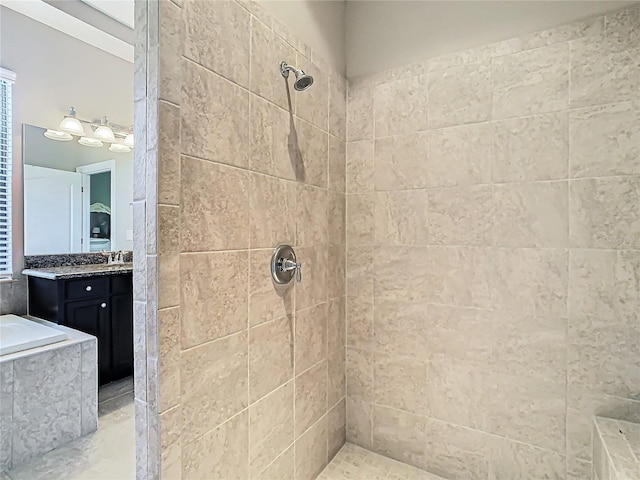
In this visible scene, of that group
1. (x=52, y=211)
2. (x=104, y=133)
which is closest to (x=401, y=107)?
(x=104, y=133)

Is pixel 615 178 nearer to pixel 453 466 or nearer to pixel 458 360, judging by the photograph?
pixel 458 360

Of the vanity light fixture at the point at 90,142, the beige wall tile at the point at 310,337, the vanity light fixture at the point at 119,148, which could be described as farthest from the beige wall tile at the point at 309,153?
the vanity light fixture at the point at 90,142

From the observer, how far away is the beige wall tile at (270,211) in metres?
1.17

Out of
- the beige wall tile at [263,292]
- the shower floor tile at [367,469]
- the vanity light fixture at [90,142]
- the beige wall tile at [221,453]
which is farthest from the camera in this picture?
the vanity light fixture at [90,142]

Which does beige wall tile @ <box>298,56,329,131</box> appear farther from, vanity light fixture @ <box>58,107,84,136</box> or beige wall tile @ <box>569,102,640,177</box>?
vanity light fixture @ <box>58,107,84,136</box>

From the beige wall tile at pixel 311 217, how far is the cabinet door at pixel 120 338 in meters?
1.58

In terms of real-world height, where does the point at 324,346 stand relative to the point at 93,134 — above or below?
below

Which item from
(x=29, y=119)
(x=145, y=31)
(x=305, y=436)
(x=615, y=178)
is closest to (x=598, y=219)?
(x=615, y=178)

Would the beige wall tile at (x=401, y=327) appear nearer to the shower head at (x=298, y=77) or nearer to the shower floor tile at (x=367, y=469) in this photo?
the shower floor tile at (x=367, y=469)

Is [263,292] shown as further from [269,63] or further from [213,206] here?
[269,63]

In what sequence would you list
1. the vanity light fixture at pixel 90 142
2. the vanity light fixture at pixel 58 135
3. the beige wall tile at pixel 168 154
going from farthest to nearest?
the vanity light fixture at pixel 90 142, the vanity light fixture at pixel 58 135, the beige wall tile at pixel 168 154

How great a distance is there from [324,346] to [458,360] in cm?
64

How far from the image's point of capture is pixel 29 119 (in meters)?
2.09

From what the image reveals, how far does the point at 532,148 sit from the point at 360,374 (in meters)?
1.38
